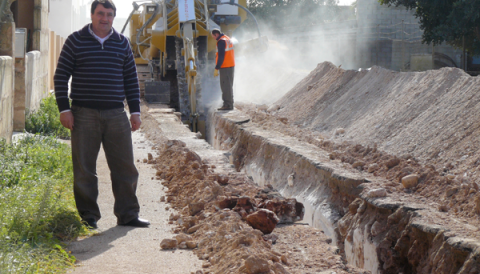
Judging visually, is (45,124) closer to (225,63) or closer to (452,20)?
(225,63)

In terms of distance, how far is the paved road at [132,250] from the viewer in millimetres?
3623

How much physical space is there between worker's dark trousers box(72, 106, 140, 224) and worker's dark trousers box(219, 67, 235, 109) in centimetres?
815

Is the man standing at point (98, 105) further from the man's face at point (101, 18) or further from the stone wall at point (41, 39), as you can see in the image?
the stone wall at point (41, 39)

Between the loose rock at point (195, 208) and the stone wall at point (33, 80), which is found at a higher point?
the stone wall at point (33, 80)

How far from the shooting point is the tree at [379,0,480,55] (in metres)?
14.9

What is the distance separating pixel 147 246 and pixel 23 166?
2.54m

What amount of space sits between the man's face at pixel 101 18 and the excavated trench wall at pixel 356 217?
9.76ft

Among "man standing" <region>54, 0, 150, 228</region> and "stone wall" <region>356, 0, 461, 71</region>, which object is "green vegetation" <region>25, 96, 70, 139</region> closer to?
"man standing" <region>54, 0, 150, 228</region>

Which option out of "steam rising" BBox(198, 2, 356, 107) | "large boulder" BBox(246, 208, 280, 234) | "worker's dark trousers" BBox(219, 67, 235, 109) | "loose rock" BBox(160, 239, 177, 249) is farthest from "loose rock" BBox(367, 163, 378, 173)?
"steam rising" BBox(198, 2, 356, 107)

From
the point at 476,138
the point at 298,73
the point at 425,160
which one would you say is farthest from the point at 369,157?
the point at 298,73

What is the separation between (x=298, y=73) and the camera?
18.4 meters

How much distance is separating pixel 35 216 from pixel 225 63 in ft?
29.1

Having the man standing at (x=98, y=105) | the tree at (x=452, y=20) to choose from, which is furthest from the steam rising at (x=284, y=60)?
the man standing at (x=98, y=105)

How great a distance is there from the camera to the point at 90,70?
4.42 meters
